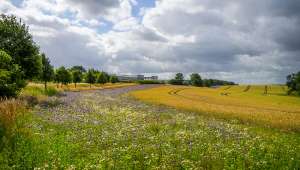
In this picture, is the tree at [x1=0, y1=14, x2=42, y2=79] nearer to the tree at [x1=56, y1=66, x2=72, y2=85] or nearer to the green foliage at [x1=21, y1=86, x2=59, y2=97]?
the green foliage at [x1=21, y1=86, x2=59, y2=97]

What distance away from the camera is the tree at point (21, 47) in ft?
154

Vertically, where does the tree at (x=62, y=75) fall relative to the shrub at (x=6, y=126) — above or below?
above

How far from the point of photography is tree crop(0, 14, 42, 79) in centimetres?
4681

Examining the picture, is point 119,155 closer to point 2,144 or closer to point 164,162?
point 164,162

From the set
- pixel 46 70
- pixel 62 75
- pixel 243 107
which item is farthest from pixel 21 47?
pixel 62 75

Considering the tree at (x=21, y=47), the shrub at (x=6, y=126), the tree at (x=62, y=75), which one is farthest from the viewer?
the tree at (x=62, y=75)

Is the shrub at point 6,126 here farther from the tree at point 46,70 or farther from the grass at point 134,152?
the tree at point 46,70

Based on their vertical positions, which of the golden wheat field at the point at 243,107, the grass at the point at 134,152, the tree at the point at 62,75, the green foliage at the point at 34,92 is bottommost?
the golden wheat field at the point at 243,107

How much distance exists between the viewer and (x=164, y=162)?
44.9ft

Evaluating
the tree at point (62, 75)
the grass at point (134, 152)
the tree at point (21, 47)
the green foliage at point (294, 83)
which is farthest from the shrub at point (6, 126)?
the green foliage at point (294, 83)

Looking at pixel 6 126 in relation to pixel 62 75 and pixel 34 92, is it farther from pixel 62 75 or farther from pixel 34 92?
pixel 62 75

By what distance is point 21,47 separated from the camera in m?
47.0

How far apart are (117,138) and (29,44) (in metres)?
33.2

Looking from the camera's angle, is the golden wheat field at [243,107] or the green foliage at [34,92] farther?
the green foliage at [34,92]
